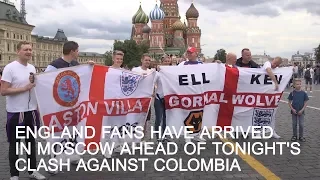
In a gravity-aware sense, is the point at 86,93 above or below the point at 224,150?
above

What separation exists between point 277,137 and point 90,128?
14.2ft

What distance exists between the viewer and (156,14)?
9944 centimetres

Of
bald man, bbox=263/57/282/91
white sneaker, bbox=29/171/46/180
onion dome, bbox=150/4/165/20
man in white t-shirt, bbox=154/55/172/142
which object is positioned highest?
onion dome, bbox=150/4/165/20

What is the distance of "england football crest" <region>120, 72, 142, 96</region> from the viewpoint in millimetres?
7484

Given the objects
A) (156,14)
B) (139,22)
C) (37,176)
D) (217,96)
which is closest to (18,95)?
(37,176)

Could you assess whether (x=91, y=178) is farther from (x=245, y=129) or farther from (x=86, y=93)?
(x=245, y=129)

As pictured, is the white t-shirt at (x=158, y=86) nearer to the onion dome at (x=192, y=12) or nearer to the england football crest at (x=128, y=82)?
the england football crest at (x=128, y=82)

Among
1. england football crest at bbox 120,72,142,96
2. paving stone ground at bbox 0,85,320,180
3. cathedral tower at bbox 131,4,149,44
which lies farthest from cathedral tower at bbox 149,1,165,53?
paving stone ground at bbox 0,85,320,180

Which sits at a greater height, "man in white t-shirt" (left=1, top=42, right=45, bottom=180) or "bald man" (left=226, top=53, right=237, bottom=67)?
"bald man" (left=226, top=53, right=237, bottom=67)

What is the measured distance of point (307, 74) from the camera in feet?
87.8

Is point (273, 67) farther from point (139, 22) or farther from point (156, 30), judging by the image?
point (139, 22)

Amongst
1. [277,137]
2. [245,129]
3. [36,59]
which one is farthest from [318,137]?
[36,59]

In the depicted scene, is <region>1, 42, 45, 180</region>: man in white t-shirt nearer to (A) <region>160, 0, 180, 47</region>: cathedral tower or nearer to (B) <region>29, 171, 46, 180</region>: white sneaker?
(B) <region>29, 171, 46, 180</region>: white sneaker

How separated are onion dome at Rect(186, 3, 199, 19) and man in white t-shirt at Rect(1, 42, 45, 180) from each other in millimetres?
102114
